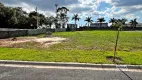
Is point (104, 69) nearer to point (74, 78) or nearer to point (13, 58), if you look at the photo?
point (74, 78)

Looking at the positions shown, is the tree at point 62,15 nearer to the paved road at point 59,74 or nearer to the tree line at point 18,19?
the tree line at point 18,19

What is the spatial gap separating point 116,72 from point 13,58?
4.65 m

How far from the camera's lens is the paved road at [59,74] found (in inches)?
268

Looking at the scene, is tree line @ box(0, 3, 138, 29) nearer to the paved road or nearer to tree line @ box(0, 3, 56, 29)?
tree line @ box(0, 3, 56, 29)

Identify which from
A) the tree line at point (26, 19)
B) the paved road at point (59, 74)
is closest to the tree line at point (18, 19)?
the tree line at point (26, 19)

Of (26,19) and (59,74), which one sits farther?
(26,19)

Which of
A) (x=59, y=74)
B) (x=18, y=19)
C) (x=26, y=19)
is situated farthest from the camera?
(x=26, y=19)

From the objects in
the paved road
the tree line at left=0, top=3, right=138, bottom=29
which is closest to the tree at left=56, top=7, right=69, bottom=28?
the tree line at left=0, top=3, right=138, bottom=29

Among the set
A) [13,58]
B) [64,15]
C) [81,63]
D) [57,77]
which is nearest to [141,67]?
[81,63]

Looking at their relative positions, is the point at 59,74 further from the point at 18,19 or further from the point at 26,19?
the point at 26,19

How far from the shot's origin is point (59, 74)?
729 cm

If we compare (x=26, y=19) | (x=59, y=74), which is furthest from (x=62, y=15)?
(x=59, y=74)

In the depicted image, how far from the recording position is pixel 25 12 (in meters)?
82.2

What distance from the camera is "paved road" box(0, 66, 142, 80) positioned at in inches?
268
